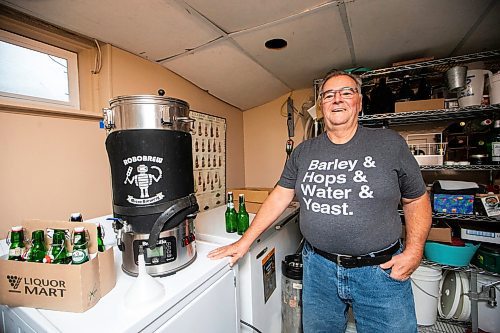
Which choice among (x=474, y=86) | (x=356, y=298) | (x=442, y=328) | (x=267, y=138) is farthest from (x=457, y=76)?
(x=442, y=328)

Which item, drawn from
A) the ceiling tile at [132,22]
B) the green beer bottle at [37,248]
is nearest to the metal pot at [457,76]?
the ceiling tile at [132,22]

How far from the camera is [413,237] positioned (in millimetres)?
1001

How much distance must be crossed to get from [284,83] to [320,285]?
1.86 m

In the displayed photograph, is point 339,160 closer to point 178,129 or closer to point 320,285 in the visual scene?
point 320,285

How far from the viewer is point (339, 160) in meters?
1.04

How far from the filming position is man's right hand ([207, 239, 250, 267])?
95 centimetres

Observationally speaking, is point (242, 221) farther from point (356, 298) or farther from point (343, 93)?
point (343, 93)

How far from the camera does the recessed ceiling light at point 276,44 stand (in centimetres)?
156

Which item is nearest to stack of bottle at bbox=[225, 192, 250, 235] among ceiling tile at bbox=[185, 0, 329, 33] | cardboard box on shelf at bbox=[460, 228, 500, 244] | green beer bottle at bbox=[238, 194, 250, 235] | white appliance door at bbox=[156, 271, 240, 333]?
green beer bottle at bbox=[238, 194, 250, 235]

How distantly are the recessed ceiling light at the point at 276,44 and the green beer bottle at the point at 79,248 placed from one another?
1.46 meters

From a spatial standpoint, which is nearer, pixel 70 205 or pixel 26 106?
pixel 26 106

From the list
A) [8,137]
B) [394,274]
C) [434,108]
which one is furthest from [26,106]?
[434,108]

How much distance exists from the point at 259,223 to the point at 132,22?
3.88ft

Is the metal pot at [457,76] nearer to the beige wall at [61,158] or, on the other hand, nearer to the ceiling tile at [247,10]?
the ceiling tile at [247,10]
